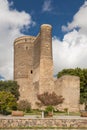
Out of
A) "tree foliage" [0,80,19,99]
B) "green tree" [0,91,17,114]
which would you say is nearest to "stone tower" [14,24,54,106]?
"tree foliage" [0,80,19,99]

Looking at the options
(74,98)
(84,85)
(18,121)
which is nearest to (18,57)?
(84,85)

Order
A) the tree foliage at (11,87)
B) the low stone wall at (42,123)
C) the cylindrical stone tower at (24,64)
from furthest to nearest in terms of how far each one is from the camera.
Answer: the cylindrical stone tower at (24,64), the tree foliage at (11,87), the low stone wall at (42,123)

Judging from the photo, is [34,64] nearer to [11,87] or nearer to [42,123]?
[11,87]

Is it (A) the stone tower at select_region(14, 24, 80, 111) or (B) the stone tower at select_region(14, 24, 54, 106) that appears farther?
(B) the stone tower at select_region(14, 24, 54, 106)

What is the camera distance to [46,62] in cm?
4662

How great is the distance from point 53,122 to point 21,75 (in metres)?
29.8

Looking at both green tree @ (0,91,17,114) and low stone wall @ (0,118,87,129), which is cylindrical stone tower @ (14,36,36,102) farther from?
low stone wall @ (0,118,87,129)

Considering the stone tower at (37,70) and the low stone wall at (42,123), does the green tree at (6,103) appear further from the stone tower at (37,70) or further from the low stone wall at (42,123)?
the low stone wall at (42,123)

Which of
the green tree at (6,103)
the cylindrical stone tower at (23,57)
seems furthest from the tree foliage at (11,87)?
the green tree at (6,103)

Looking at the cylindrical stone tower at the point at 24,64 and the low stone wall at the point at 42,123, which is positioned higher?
the cylindrical stone tower at the point at 24,64

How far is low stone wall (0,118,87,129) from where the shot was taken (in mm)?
24422

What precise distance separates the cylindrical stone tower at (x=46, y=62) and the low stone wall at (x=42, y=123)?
811 inches

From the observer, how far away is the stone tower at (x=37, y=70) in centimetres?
4400

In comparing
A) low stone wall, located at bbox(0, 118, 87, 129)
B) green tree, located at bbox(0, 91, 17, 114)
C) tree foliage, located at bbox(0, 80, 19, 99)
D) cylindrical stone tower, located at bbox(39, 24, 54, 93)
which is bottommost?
low stone wall, located at bbox(0, 118, 87, 129)
